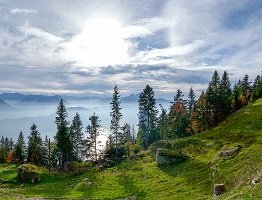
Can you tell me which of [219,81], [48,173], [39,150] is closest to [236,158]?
[48,173]

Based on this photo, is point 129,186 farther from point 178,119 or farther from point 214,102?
point 178,119

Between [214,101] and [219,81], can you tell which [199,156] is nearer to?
[214,101]

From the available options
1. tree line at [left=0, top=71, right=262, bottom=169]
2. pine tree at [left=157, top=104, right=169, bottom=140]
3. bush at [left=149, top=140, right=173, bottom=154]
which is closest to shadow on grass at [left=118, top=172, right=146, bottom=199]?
bush at [left=149, top=140, right=173, bottom=154]

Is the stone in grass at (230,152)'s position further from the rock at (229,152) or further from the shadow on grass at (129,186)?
the shadow on grass at (129,186)

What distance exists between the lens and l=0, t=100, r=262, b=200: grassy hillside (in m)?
53.2

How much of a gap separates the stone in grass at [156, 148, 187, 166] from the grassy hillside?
1.76m

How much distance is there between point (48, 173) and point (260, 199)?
74.7m

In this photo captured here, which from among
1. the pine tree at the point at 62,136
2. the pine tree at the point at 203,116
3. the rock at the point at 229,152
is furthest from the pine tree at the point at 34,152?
the rock at the point at 229,152

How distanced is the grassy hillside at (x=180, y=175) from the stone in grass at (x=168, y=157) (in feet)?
5.78

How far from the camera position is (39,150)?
12475 cm

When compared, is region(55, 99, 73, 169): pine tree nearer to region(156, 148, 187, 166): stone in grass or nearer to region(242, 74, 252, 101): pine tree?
region(156, 148, 187, 166): stone in grass

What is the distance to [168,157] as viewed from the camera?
250 ft

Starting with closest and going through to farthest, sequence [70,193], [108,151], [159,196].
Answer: [159,196] < [70,193] < [108,151]

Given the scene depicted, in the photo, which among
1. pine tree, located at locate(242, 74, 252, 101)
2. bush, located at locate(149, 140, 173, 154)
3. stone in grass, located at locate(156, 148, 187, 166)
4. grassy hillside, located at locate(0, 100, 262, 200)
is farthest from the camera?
pine tree, located at locate(242, 74, 252, 101)
